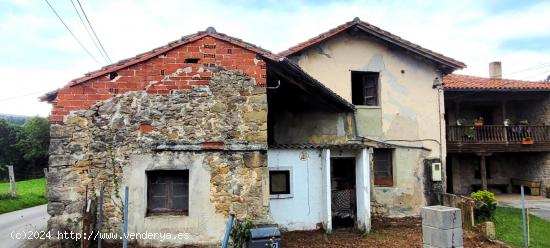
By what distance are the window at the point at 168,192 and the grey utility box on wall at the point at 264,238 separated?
4.90 ft

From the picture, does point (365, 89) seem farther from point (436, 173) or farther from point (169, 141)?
point (169, 141)

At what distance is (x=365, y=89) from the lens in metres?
12.8

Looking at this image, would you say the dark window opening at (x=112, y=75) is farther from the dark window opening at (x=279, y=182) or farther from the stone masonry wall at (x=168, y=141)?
the dark window opening at (x=279, y=182)

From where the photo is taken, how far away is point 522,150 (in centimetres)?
1736

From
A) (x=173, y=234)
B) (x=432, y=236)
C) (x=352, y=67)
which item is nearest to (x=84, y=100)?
(x=173, y=234)

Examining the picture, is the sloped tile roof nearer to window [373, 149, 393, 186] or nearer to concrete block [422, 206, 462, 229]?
window [373, 149, 393, 186]

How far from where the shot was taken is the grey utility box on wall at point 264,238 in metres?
7.33

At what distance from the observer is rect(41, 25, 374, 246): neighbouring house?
7496 millimetres

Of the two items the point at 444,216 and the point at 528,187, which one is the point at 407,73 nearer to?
the point at 444,216

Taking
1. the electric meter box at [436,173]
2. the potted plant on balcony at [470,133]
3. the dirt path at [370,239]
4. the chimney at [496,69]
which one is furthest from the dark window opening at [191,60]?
the chimney at [496,69]

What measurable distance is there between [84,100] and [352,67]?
321 inches

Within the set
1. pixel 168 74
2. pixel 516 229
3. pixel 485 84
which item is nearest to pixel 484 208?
pixel 516 229

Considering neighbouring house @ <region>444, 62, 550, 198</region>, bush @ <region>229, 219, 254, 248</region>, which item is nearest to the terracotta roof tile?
neighbouring house @ <region>444, 62, 550, 198</region>

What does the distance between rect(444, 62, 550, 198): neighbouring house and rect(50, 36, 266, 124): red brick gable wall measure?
1076 cm
